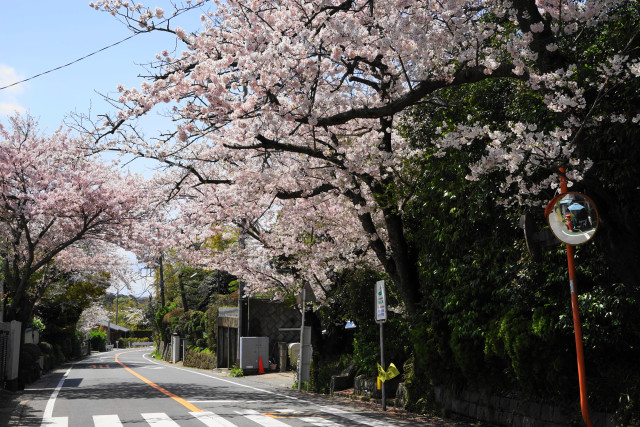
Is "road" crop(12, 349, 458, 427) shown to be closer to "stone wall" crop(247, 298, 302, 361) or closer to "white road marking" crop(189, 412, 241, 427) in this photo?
"white road marking" crop(189, 412, 241, 427)

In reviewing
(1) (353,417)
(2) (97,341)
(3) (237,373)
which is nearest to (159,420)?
(1) (353,417)

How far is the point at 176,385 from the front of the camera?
1873cm

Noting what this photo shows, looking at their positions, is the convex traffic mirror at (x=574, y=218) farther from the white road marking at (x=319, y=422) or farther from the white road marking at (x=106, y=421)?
the white road marking at (x=106, y=421)

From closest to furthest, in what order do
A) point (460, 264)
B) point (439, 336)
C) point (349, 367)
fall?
point (460, 264) < point (439, 336) < point (349, 367)

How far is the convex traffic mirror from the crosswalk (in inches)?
181

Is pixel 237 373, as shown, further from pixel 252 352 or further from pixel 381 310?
pixel 381 310

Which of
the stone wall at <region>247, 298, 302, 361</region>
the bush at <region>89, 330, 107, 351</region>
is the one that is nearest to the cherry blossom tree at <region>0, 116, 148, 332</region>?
the stone wall at <region>247, 298, 302, 361</region>

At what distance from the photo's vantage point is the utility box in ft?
80.8

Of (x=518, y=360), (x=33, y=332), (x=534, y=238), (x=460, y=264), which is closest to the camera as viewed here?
(x=534, y=238)

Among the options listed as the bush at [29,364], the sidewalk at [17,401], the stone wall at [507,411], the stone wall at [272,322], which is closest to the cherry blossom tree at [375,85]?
the stone wall at [507,411]

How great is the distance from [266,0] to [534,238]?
5.71 meters

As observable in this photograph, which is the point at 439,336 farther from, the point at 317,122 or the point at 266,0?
the point at 266,0

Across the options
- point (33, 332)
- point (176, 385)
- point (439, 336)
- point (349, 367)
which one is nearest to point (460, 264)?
point (439, 336)

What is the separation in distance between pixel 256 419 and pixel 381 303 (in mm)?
3701
